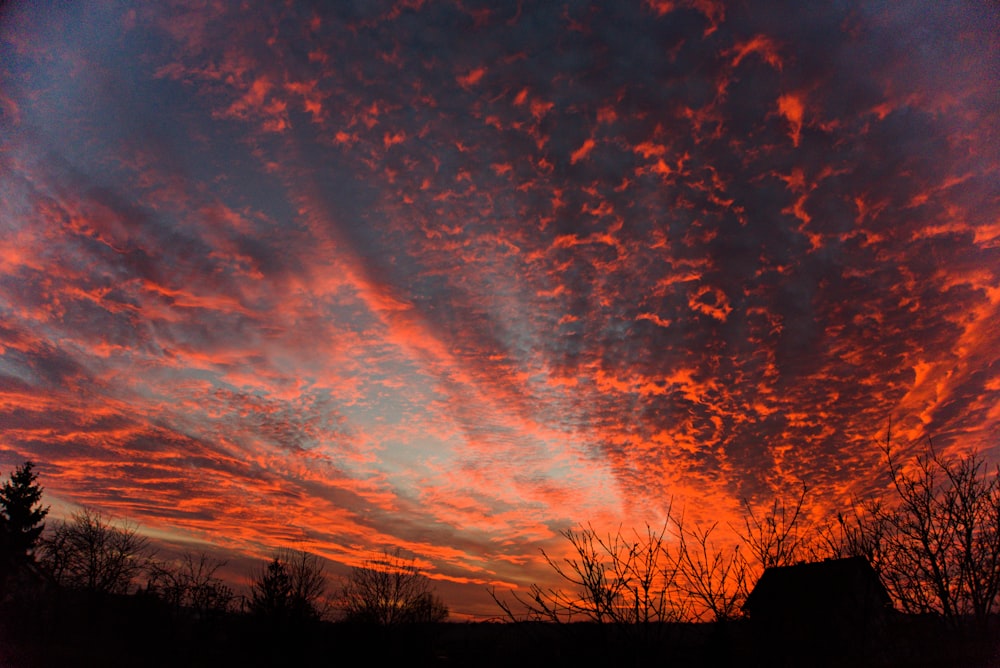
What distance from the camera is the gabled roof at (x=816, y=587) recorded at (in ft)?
22.0

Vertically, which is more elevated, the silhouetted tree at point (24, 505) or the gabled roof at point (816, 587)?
the silhouetted tree at point (24, 505)

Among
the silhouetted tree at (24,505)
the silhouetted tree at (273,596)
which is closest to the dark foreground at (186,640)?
the silhouetted tree at (273,596)

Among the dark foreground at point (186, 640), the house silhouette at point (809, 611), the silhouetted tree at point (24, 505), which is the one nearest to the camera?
the house silhouette at point (809, 611)

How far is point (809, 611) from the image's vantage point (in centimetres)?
759

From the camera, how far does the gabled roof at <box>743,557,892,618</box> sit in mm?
6719

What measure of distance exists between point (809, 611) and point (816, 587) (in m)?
1.13

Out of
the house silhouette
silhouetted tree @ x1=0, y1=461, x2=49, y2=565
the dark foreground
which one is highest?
silhouetted tree @ x1=0, y1=461, x2=49, y2=565

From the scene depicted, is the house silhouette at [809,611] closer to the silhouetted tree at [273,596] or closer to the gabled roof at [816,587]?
the gabled roof at [816,587]

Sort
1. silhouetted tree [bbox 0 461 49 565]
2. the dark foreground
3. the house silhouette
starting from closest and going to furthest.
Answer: the house silhouette < the dark foreground < silhouetted tree [bbox 0 461 49 565]

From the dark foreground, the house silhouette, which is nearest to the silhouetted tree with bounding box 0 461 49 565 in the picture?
the dark foreground

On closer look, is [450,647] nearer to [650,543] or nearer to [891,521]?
[891,521]

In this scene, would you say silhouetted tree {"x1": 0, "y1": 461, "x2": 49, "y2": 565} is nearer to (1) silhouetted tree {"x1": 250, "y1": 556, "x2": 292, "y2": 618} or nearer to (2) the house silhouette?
(1) silhouetted tree {"x1": 250, "y1": 556, "x2": 292, "y2": 618}

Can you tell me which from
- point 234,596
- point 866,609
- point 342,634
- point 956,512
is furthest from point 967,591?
point 342,634

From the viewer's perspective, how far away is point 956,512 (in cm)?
1203
